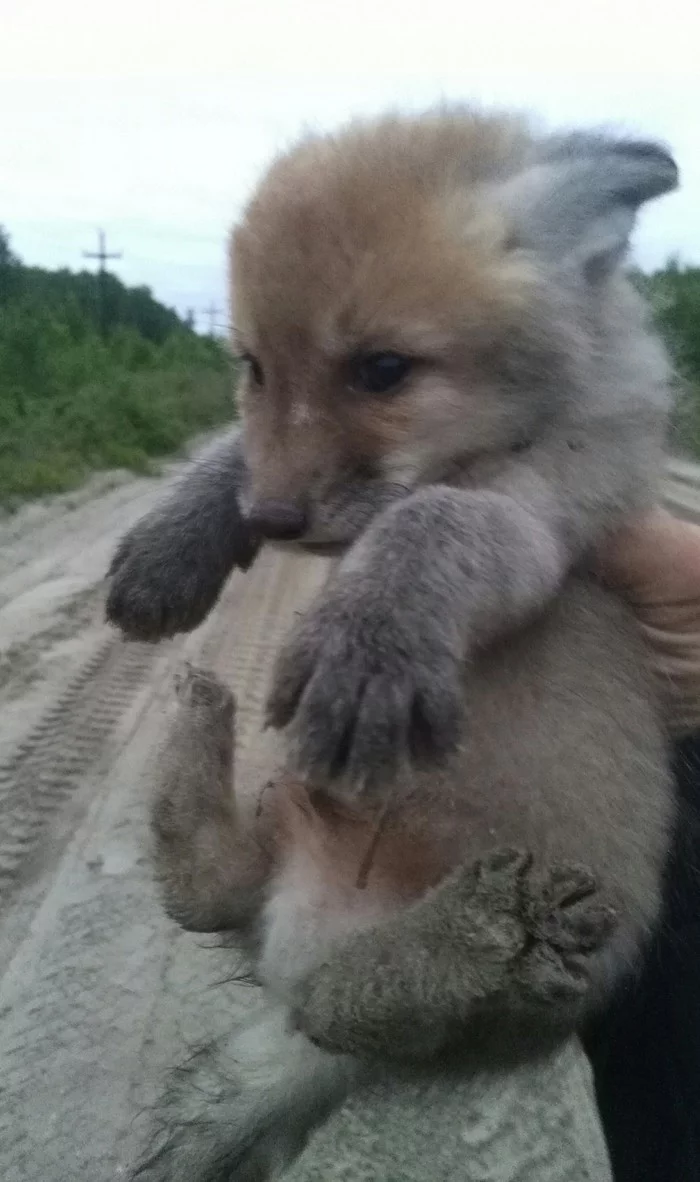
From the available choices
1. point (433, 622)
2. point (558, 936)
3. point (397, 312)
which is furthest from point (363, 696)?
point (397, 312)

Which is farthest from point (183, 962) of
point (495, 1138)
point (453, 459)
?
point (453, 459)

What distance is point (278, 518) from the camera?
66.0 inches

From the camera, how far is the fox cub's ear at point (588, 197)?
1893 millimetres

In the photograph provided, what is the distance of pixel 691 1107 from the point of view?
2053 millimetres

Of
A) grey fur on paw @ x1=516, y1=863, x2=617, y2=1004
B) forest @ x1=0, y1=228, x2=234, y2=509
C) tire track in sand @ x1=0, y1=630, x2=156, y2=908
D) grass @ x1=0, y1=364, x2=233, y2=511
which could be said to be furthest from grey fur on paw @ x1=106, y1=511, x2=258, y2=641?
grass @ x1=0, y1=364, x2=233, y2=511

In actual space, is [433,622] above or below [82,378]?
above

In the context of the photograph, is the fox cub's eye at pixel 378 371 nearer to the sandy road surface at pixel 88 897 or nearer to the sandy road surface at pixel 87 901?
the sandy road surface at pixel 88 897

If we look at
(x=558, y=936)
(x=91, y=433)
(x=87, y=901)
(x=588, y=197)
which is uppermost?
(x=588, y=197)

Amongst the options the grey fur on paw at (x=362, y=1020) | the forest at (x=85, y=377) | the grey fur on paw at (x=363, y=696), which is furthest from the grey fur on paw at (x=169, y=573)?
the forest at (x=85, y=377)

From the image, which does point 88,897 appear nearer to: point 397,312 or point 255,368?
point 255,368

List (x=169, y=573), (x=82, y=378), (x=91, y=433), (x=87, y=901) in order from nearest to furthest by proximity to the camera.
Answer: (x=169, y=573), (x=87, y=901), (x=91, y=433), (x=82, y=378)

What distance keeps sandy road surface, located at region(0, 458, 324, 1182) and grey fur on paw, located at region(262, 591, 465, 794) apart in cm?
95

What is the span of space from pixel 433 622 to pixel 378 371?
428 millimetres

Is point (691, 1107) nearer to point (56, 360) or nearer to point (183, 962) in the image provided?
point (183, 962)
